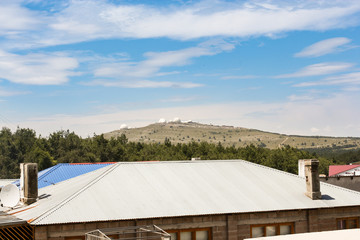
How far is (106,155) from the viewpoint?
335 ft

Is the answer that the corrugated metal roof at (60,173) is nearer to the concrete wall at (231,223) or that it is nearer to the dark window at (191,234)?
the concrete wall at (231,223)

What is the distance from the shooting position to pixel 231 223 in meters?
24.3

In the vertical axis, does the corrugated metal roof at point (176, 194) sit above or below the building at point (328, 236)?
above

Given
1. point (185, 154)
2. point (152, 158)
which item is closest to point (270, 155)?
point (185, 154)

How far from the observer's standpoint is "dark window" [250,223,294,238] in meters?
25.1

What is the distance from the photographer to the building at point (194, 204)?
2198cm

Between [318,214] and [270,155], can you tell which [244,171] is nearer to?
[318,214]

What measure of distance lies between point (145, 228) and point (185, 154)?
83786 millimetres

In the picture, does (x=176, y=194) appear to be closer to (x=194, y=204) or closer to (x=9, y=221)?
(x=194, y=204)

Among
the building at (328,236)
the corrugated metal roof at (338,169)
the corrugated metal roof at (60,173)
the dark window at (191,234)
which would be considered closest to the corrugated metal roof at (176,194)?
the dark window at (191,234)

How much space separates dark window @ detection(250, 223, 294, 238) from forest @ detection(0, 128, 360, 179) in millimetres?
71074

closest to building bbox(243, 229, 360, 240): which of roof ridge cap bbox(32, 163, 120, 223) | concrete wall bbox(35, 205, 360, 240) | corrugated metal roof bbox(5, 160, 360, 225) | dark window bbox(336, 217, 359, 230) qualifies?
concrete wall bbox(35, 205, 360, 240)

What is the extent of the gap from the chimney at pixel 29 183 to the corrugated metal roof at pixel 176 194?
660mm

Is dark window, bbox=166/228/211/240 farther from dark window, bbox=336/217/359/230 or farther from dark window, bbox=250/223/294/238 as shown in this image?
dark window, bbox=336/217/359/230
